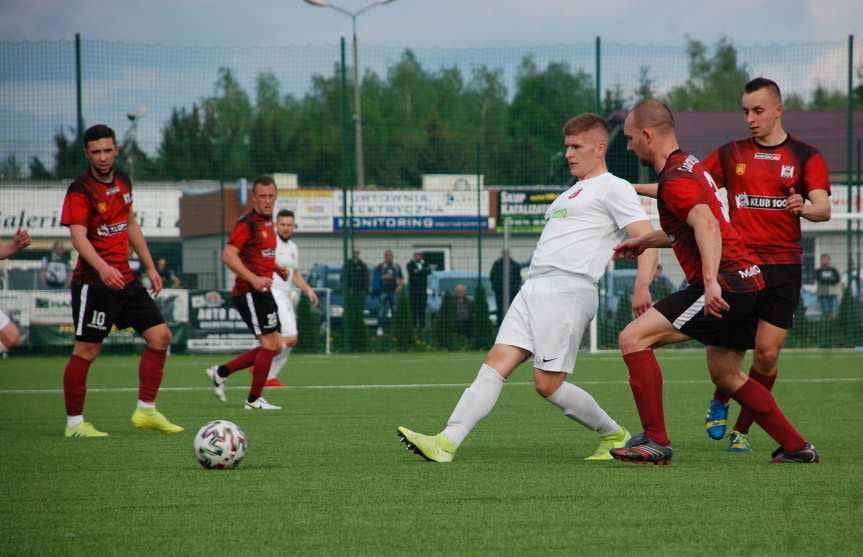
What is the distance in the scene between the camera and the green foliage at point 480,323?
21516 mm

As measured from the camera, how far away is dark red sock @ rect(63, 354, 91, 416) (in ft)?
27.6

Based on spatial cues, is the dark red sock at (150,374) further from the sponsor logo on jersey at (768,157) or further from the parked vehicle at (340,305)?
the parked vehicle at (340,305)

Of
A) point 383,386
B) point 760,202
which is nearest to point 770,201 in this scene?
point 760,202

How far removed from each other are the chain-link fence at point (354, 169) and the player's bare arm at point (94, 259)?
497 inches

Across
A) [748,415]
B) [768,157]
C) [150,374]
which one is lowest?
[748,415]

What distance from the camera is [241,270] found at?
10.7 metres

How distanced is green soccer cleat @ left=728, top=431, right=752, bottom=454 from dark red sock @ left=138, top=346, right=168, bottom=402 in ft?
13.5

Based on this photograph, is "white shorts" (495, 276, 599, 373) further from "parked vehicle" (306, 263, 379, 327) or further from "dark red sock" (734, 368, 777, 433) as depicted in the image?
"parked vehicle" (306, 263, 379, 327)

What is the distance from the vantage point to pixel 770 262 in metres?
7.20

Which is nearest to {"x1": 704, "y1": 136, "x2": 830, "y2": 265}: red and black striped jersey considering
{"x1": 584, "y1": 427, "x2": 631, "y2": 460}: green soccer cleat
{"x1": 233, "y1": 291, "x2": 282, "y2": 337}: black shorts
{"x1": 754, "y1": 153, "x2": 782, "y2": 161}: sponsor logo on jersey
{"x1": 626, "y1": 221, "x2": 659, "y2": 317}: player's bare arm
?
{"x1": 754, "y1": 153, "x2": 782, "y2": 161}: sponsor logo on jersey

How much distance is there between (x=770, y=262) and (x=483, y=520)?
3354mm

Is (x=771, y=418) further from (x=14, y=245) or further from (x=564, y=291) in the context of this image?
(x=14, y=245)

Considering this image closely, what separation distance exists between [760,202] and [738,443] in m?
1.51

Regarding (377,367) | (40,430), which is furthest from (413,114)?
(40,430)
